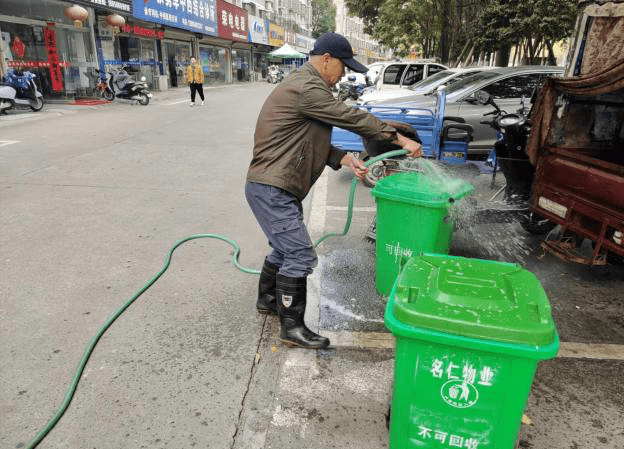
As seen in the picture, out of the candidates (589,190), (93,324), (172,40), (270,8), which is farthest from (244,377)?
(270,8)

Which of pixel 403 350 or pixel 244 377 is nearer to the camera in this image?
pixel 403 350

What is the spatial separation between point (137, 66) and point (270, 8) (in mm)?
29992

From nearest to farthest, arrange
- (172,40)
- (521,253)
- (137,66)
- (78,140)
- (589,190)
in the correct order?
(589,190) < (521,253) < (78,140) < (137,66) < (172,40)

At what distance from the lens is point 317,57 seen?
8.82 feet

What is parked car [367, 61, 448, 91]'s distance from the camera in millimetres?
14094

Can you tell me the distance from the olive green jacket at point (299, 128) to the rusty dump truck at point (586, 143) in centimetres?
183

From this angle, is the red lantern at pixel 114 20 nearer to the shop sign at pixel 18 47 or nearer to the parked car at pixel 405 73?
the shop sign at pixel 18 47

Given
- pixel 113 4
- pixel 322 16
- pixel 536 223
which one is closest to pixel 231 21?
pixel 113 4

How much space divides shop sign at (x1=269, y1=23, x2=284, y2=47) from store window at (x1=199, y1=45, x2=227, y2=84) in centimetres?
1071

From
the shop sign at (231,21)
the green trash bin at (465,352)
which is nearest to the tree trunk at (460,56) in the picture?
the shop sign at (231,21)

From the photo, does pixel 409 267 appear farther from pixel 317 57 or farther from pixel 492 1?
pixel 492 1

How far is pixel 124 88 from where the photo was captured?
17109 mm

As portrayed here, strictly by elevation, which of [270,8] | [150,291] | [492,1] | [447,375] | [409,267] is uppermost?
[270,8]

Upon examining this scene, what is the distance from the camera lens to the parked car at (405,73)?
1409cm
